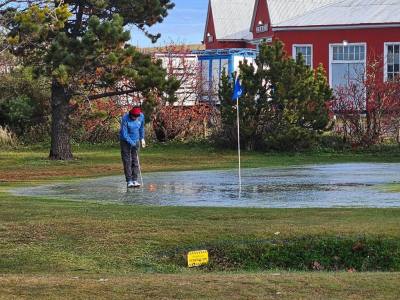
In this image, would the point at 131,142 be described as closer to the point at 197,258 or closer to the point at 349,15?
the point at 197,258

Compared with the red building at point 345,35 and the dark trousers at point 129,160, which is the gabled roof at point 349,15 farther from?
the dark trousers at point 129,160

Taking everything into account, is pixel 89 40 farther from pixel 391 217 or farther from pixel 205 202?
pixel 391 217

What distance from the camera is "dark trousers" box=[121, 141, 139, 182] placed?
19094 millimetres

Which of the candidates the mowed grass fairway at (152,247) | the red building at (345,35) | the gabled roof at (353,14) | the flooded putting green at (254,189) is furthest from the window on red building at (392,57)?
the mowed grass fairway at (152,247)

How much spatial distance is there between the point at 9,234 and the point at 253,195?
5.91 metres

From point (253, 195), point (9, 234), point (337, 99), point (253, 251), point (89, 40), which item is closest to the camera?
point (253, 251)

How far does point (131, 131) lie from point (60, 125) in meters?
Answer: 9.60

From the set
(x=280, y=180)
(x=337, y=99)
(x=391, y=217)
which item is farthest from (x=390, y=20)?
(x=391, y=217)

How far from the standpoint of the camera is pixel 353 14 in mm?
46156

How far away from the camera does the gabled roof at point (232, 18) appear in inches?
2606

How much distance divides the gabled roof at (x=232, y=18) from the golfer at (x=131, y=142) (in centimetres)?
4651

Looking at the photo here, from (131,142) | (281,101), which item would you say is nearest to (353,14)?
(281,101)

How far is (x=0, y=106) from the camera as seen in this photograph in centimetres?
3594

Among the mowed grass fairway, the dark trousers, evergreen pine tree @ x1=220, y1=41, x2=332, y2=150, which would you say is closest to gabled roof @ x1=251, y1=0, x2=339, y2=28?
evergreen pine tree @ x1=220, y1=41, x2=332, y2=150
